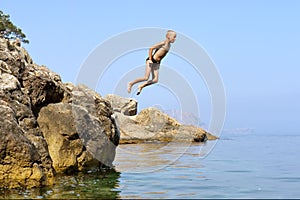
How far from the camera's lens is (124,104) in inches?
1832

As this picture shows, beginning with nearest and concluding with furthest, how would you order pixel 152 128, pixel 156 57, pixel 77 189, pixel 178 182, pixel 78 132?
pixel 77 189
pixel 178 182
pixel 78 132
pixel 156 57
pixel 152 128

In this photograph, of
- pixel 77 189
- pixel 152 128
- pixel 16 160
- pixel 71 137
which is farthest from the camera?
pixel 152 128

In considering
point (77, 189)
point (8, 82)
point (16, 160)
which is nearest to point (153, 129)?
point (8, 82)

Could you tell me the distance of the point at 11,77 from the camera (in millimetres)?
15648

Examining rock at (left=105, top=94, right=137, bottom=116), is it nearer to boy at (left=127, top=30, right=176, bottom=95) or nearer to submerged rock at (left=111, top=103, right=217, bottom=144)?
submerged rock at (left=111, top=103, right=217, bottom=144)

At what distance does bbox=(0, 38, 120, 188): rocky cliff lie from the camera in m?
13.3

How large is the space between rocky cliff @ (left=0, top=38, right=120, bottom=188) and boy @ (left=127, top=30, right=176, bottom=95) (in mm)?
2583

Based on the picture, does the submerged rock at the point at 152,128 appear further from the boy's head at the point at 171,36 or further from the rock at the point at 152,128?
the boy's head at the point at 171,36

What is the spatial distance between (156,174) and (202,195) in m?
4.87

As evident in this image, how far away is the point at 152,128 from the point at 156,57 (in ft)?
78.4

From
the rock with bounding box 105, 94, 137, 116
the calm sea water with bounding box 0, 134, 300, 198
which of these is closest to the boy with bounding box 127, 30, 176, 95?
the calm sea water with bounding box 0, 134, 300, 198

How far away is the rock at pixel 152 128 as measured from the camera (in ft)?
133

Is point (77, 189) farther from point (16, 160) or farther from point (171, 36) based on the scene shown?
point (171, 36)

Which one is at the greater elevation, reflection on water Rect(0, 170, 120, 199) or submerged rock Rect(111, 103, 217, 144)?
submerged rock Rect(111, 103, 217, 144)
